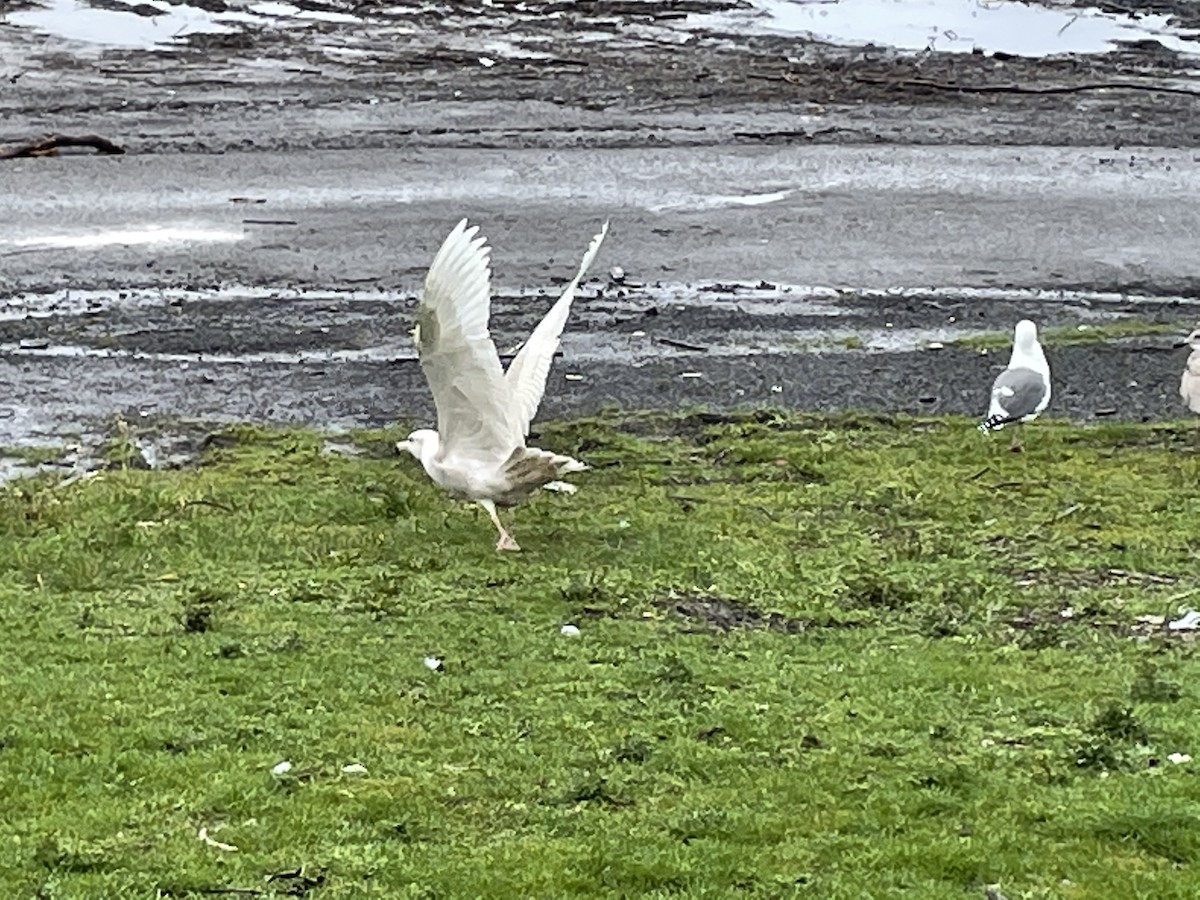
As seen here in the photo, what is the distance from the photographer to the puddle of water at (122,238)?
1523 centimetres

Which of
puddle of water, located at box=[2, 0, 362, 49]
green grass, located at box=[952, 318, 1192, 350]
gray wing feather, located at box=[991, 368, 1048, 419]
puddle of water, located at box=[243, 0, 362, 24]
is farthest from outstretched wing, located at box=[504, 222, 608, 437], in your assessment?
puddle of water, located at box=[243, 0, 362, 24]

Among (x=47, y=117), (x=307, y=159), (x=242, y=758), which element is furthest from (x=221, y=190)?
(x=242, y=758)

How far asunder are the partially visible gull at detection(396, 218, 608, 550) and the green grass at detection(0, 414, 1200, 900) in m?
0.24

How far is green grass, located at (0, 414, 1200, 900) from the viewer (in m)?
5.59

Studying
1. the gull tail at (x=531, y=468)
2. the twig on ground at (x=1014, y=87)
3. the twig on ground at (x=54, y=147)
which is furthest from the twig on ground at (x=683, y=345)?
the twig on ground at (x=1014, y=87)

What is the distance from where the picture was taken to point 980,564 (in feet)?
28.8

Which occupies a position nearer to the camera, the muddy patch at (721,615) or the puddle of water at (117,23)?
the muddy patch at (721,615)

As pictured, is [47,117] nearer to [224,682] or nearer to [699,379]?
[699,379]

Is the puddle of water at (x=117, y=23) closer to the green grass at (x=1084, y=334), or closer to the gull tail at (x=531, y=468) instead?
the green grass at (x=1084, y=334)

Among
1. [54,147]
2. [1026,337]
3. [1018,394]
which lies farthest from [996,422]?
[54,147]

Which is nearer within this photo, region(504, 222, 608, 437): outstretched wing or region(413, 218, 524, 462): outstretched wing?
region(413, 218, 524, 462): outstretched wing

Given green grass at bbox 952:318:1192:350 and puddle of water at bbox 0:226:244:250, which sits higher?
green grass at bbox 952:318:1192:350

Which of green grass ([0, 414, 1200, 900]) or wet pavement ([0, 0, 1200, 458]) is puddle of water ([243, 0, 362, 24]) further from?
green grass ([0, 414, 1200, 900])

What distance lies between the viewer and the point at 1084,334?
531 inches
